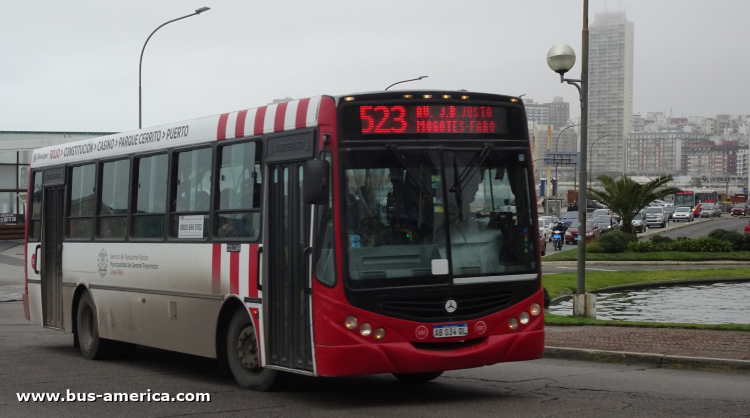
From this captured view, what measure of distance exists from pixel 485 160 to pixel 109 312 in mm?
6291

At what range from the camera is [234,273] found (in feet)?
35.3

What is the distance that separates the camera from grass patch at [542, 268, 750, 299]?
93.5 ft

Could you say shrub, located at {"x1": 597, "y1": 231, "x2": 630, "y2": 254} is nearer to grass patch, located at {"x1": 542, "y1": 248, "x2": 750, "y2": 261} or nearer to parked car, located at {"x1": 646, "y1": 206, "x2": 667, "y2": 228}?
grass patch, located at {"x1": 542, "y1": 248, "x2": 750, "y2": 261}

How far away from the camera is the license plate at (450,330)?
30.7ft

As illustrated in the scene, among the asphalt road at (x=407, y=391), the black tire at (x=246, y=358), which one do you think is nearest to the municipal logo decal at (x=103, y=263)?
the asphalt road at (x=407, y=391)

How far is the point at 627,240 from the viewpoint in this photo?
44375mm

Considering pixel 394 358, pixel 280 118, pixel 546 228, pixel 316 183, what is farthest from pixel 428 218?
pixel 546 228

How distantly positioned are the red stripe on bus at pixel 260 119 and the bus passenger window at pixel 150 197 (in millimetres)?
2179

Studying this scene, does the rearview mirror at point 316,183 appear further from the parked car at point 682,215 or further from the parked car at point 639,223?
the parked car at point 682,215

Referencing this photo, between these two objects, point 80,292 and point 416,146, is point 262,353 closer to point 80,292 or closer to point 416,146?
point 416,146

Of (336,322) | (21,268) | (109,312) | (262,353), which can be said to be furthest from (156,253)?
(21,268)

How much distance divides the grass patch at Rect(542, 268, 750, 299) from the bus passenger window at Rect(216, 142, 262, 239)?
16770 millimetres

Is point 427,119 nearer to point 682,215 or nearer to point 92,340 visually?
point 92,340

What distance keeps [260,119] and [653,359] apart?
5.76 m
